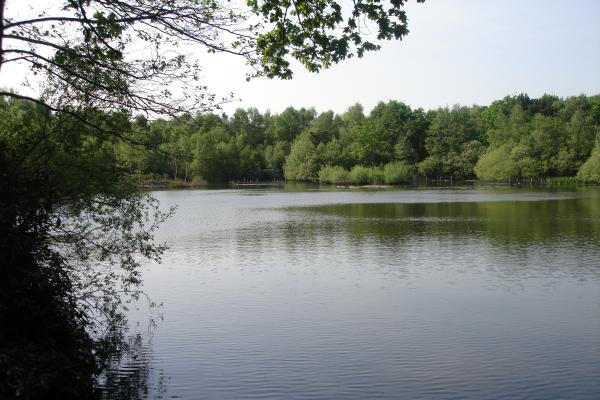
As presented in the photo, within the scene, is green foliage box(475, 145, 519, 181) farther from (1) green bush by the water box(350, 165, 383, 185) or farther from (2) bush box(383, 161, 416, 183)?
(1) green bush by the water box(350, 165, 383, 185)

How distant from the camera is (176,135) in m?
9.60

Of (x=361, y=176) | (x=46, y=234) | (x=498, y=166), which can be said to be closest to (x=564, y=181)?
(x=498, y=166)

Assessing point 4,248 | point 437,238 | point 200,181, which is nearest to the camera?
point 4,248

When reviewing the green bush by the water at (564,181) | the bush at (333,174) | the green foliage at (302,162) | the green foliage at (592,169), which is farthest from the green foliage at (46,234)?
the green foliage at (302,162)

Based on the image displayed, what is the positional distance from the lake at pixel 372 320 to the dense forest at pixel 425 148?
208ft

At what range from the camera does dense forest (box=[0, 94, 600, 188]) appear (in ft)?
298

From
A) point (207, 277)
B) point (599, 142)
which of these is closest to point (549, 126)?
point (599, 142)

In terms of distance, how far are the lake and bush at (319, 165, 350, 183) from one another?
246ft

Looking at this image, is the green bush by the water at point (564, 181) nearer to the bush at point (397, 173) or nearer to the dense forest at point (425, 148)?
the dense forest at point (425, 148)

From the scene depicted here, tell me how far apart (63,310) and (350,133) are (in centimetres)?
10770

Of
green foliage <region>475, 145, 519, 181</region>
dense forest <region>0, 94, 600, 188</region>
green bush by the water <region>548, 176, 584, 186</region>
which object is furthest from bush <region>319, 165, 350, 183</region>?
green bush by the water <region>548, 176, 584, 186</region>

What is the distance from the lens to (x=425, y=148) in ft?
356

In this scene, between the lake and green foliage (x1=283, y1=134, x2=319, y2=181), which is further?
green foliage (x1=283, y1=134, x2=319, y2=181)

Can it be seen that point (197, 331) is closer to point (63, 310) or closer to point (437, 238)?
point (63, 310)
